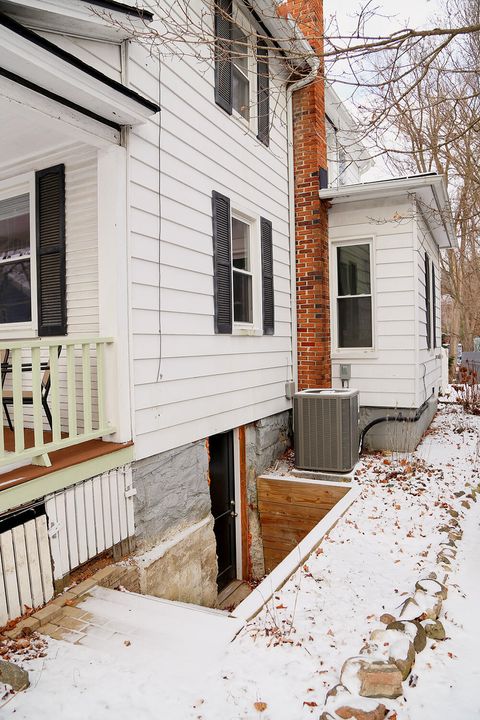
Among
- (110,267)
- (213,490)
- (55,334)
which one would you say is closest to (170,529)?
(213,490)

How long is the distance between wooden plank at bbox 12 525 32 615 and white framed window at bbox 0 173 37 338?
2044 mm

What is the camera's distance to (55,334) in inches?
169

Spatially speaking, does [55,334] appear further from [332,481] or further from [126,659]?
[332,481]

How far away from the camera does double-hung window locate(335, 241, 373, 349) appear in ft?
23.7

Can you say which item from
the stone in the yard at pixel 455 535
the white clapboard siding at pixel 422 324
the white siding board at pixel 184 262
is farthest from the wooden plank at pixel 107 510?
the white clapboard siding at pixel 422 324

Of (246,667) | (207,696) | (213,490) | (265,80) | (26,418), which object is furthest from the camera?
(265,80)

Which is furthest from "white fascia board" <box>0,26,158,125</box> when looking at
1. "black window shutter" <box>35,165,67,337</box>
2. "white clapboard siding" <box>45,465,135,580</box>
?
"white clapboard siding" <box>45,465,135,580</box>

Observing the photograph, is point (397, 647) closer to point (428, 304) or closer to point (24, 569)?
point (24, 569)

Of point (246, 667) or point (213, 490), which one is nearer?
point (246, 667)

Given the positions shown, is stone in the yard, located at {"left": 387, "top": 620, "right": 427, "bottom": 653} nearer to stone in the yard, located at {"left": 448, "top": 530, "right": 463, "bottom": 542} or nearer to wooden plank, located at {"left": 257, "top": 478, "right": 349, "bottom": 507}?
stone in the yard, located at {"left": 448, "top": 530, "right": 463, "bottom": 542}

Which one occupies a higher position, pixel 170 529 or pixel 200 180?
pixel 200 180

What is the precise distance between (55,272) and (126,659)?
3.05 m

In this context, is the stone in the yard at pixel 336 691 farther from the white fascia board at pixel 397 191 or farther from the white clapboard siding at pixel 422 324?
→ the white fascia board at pixel 397 191

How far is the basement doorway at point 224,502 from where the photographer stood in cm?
577
